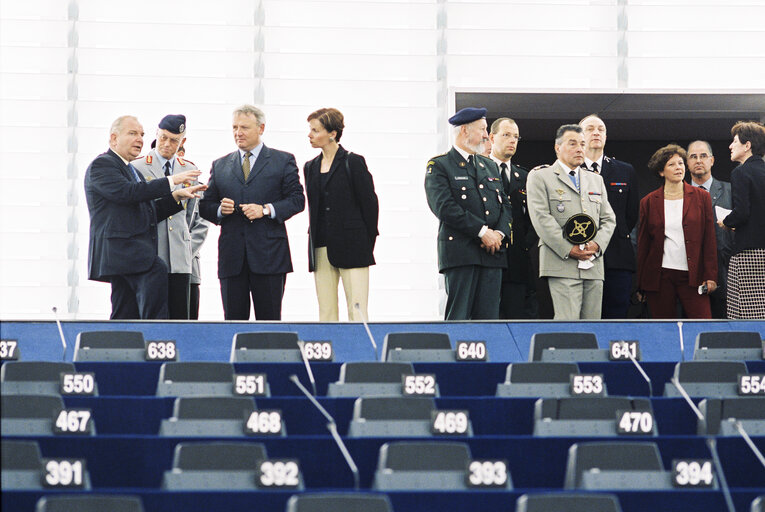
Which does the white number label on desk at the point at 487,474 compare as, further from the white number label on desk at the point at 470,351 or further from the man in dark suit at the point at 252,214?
the man in dark suit at the point at 252,214

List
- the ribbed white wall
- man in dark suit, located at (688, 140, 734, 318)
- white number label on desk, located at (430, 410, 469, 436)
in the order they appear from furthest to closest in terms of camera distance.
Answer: the ribbed white wall → man in dark suit, located at (688, 140, 734, 318) → white number label on desk, located at (430, 410, 469, 436)

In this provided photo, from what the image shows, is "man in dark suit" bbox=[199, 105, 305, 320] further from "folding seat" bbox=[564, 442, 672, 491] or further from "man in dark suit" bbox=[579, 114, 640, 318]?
"folding seat" bbox=[564, 442, 672, 491]

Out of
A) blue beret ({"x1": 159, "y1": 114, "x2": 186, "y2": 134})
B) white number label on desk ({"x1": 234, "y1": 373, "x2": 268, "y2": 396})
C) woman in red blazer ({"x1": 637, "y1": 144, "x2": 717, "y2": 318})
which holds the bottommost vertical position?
white number label on desk ({"x1": 234, "y1": 373, "x2": 268, "y2": 396})

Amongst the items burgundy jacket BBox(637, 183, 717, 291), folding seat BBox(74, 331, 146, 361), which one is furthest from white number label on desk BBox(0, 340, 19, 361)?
burgundy jacket BBox(637, 183, 717, 291)

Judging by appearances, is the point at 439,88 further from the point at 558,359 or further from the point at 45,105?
the point at 558,359

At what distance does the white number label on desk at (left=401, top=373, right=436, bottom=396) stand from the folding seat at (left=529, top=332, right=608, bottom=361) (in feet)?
2.78

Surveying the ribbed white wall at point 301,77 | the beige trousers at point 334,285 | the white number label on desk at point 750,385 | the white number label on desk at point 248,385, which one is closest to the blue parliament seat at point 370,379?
the white number label on desk at point 248,385

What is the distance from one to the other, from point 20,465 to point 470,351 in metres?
2.24

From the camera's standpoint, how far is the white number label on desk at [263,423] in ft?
14.4

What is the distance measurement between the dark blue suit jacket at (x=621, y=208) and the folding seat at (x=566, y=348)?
1350mm

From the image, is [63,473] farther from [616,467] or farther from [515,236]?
[515,236]

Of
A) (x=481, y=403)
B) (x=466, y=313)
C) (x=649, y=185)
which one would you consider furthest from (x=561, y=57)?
(x=481, y=403)

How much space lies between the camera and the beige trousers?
6.69 m

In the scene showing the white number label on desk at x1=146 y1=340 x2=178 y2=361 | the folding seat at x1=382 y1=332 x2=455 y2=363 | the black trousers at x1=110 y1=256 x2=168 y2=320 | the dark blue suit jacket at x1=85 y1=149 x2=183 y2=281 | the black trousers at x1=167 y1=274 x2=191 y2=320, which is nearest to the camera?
the white number label on desk at x1=146 y1=340 x2=178 y2=361
